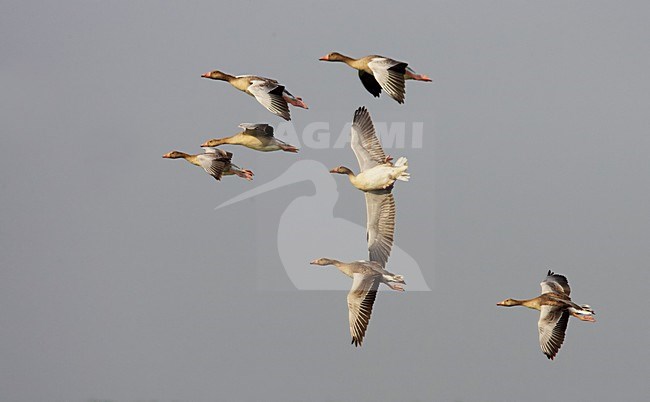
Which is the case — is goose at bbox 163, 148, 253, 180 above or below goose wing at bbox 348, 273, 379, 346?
above

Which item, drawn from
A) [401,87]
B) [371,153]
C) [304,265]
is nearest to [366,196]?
[371,153]

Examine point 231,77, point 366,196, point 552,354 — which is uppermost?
point 231,77

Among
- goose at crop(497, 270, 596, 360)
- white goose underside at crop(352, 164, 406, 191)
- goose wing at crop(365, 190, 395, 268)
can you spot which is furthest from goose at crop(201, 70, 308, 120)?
goose at crop(497, 270, 596, 360)

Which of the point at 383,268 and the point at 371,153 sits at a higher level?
the point at 371,153

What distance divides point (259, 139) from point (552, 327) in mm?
6220

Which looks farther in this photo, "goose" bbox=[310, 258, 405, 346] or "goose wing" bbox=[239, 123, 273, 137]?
"goose wing" bbox=[239, 123, 273, 137]

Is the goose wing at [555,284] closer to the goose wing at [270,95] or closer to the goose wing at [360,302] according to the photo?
the goose wing at [360,302]

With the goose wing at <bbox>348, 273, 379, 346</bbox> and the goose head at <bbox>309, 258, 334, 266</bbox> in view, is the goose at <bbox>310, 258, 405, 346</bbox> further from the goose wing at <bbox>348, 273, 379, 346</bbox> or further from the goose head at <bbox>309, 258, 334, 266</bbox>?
the goose head at <bbox>309, 258, 334, 266</bbox>

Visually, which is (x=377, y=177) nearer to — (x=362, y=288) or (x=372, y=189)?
(x=372, y=189)

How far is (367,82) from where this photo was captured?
31.8 m

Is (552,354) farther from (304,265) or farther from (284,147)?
(304,265)

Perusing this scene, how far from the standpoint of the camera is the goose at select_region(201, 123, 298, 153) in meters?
32.3

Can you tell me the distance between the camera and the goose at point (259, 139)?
106 feet

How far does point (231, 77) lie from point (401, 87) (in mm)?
3839
